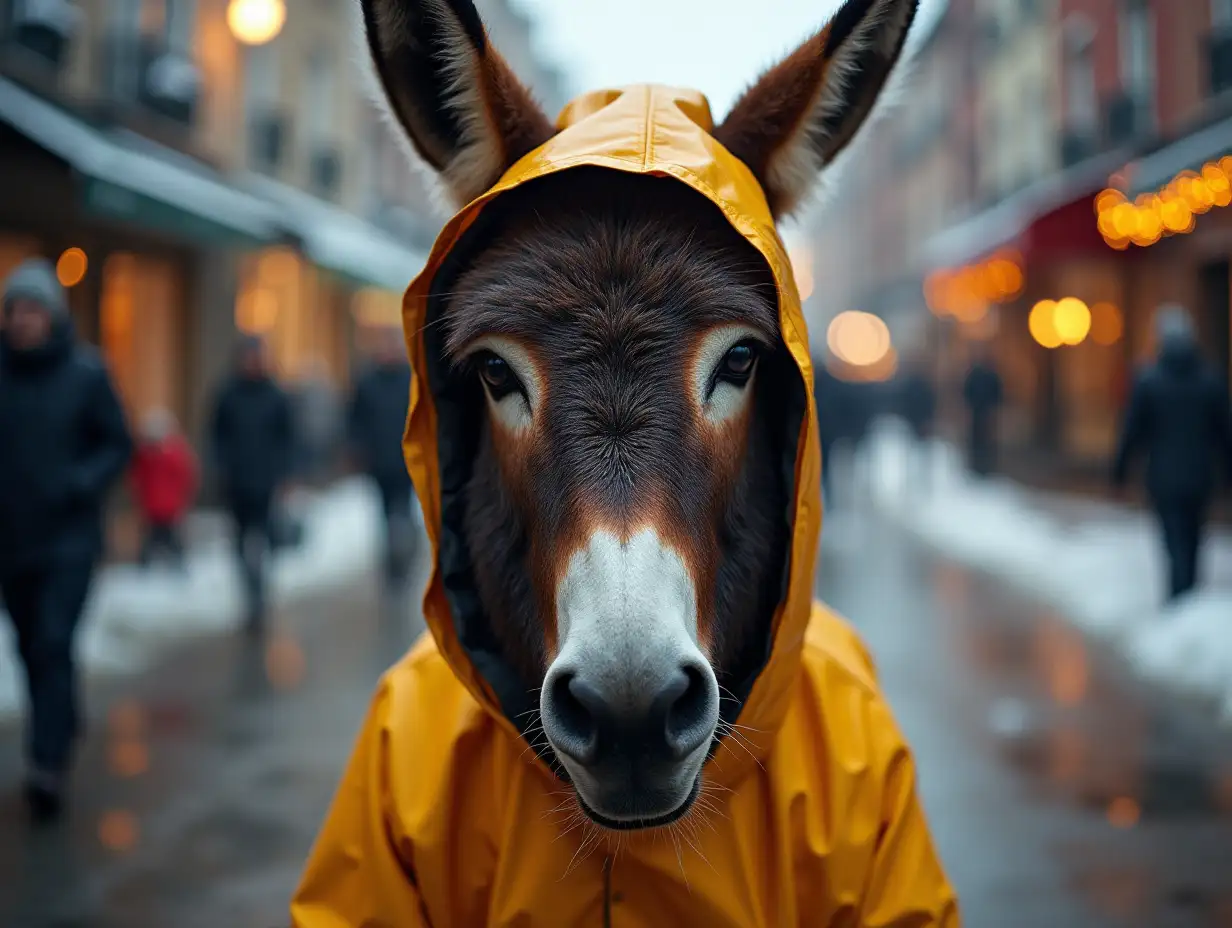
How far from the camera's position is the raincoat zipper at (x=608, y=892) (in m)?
2.10

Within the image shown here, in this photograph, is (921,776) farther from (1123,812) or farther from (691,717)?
(691,717)

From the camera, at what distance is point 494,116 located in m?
2.15

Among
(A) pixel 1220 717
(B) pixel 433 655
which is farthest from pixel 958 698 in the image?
(B) pixel 433 655

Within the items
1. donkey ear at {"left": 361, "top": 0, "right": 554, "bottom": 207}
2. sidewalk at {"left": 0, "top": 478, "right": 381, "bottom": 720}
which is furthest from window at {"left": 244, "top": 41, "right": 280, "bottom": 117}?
donkey ear at {"left": 361, "top": 0, "right": 554, "bottom": 207}

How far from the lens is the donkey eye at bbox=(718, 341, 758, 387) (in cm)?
203

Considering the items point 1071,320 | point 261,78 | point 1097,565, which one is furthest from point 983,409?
point 261,78

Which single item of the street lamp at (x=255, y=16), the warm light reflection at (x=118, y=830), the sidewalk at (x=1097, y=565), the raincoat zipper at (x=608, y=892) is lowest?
the warm light reflection at (x=118, y=830)

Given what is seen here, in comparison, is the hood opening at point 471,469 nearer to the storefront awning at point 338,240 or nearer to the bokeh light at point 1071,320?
the storefront awning at point 338,240

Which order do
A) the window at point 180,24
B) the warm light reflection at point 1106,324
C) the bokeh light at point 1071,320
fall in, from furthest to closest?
the bokeh light at point 1071,320
the warm light reflection at point 1106,324
the window at point 180,24

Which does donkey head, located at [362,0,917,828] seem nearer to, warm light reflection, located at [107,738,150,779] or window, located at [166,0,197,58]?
warm light reflection, located at [107,738,150,779]

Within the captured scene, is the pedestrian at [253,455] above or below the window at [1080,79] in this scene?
below

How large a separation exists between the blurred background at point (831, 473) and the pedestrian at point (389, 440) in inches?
11.0

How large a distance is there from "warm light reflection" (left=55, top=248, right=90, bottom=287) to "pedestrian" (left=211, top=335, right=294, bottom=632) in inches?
167

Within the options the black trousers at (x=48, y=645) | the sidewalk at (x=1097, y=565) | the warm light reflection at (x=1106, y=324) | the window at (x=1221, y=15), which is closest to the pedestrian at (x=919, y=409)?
the sidewalk at (x=1097, y=565)
